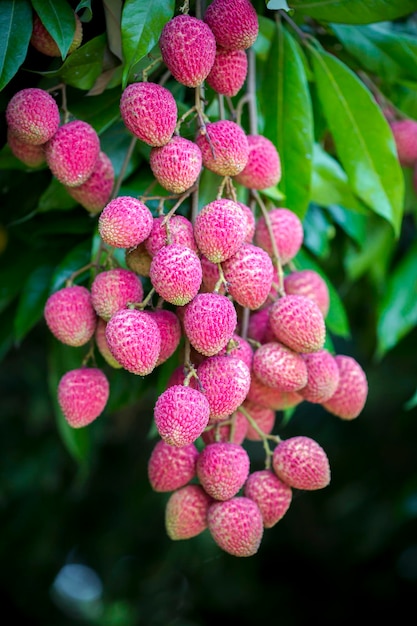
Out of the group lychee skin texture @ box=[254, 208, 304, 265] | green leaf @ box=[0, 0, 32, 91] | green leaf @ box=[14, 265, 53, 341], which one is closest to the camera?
green leaf @ box=[0, 0, 32, 91]

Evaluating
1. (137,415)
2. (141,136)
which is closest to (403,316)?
(141,136)

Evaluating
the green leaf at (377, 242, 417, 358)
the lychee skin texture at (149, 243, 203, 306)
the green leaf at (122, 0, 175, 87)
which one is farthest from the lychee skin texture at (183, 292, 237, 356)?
the green leaf at (377, 242, 417, 358)

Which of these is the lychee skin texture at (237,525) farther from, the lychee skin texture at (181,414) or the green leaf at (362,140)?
the green leaf at (362,140)

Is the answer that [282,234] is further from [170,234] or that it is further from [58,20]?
[58,20]

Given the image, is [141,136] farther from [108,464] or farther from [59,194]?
[108,464]

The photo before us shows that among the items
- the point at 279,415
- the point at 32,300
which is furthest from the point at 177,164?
the point at 279,415

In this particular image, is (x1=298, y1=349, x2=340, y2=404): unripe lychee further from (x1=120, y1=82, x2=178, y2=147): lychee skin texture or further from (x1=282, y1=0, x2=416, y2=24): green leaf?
(x1=282, y1=0, x2=416, y2=24): green leaf
